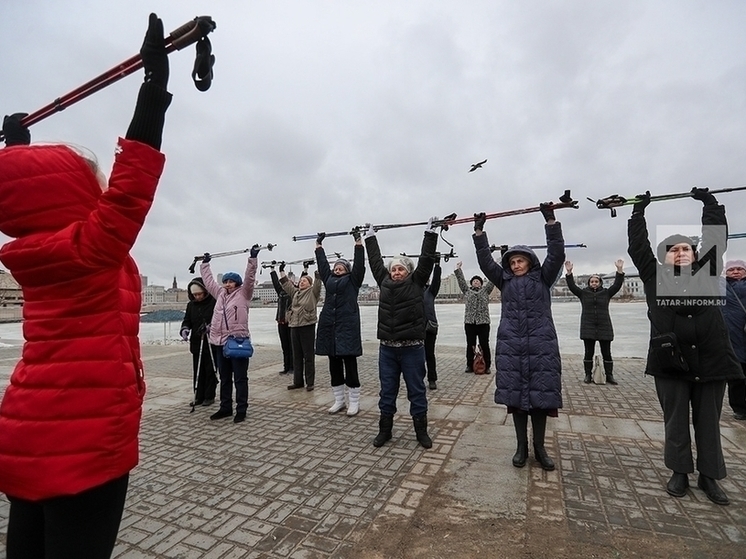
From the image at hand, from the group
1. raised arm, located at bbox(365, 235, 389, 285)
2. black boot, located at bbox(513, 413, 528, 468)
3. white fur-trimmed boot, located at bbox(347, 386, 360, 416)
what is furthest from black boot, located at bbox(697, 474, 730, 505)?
white fur-trimmed boot, located at bbox(347, 386, 360, 416)

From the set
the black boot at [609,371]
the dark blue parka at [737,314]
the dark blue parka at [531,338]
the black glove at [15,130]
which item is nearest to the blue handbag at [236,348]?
the dark blue parka at [531,338]

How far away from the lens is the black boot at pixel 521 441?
4016 millimetres

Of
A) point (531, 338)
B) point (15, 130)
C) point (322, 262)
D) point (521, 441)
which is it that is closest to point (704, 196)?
point (531, 338)

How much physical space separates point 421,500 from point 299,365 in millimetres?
5072

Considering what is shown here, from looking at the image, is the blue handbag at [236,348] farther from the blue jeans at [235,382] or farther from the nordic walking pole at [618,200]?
the nordic walking pole at [618,200]

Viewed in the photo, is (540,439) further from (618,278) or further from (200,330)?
(200,330)

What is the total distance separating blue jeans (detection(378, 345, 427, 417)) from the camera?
187 inches

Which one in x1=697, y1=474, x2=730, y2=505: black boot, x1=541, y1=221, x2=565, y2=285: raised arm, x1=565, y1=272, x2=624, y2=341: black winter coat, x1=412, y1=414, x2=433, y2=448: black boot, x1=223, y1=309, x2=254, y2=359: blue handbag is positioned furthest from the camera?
x1=565, y1=272, x2=624, y2=341: black winter coat

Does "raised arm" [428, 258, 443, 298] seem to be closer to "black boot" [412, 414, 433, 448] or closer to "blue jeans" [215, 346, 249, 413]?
"black boot" [412, 414, 433, 448]

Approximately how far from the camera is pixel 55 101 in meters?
2.07

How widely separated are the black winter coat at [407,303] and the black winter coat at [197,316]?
11.4 feet

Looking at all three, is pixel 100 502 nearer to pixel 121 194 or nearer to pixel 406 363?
pixel 121 194

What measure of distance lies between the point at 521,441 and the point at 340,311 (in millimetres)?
3108

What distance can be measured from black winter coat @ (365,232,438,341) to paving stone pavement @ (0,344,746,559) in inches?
49.5
